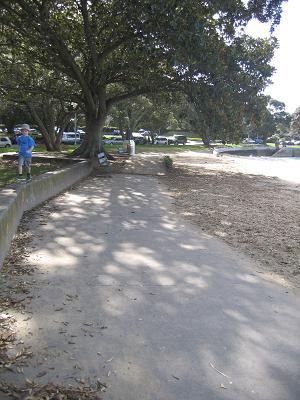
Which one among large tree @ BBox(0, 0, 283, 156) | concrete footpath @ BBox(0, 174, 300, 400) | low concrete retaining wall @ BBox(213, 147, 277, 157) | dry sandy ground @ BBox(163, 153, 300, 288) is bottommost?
low concrete retaining wall @ BBox(213, 147, 277, 157)

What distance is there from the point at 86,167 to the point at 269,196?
735 centimetres

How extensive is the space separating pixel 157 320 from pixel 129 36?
44.6 feet

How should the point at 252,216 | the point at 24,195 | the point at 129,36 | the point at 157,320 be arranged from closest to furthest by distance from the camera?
the point at 157,320, the point at 24,195, the point at 252,216, the point at 129,36

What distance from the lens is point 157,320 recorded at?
4598mm

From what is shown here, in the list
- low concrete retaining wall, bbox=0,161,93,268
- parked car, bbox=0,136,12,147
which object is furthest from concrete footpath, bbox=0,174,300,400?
parked car, bbox=0,136,12,147

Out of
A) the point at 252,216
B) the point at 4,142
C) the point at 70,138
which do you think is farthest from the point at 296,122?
the point at 252,216

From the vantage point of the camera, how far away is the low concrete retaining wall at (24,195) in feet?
20.6

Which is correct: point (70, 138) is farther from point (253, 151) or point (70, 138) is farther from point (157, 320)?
point (157, 320)

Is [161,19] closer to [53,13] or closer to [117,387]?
[53,13]

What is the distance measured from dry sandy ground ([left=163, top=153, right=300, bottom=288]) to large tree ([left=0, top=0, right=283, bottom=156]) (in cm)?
416

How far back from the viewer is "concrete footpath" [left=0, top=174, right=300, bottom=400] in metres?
3.51

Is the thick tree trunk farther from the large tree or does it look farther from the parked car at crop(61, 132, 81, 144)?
the parked car at crop(61, 132, 81, 144)

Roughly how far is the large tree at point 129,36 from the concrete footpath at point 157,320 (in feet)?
24.0

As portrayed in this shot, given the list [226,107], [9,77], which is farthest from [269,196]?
[9,77]
